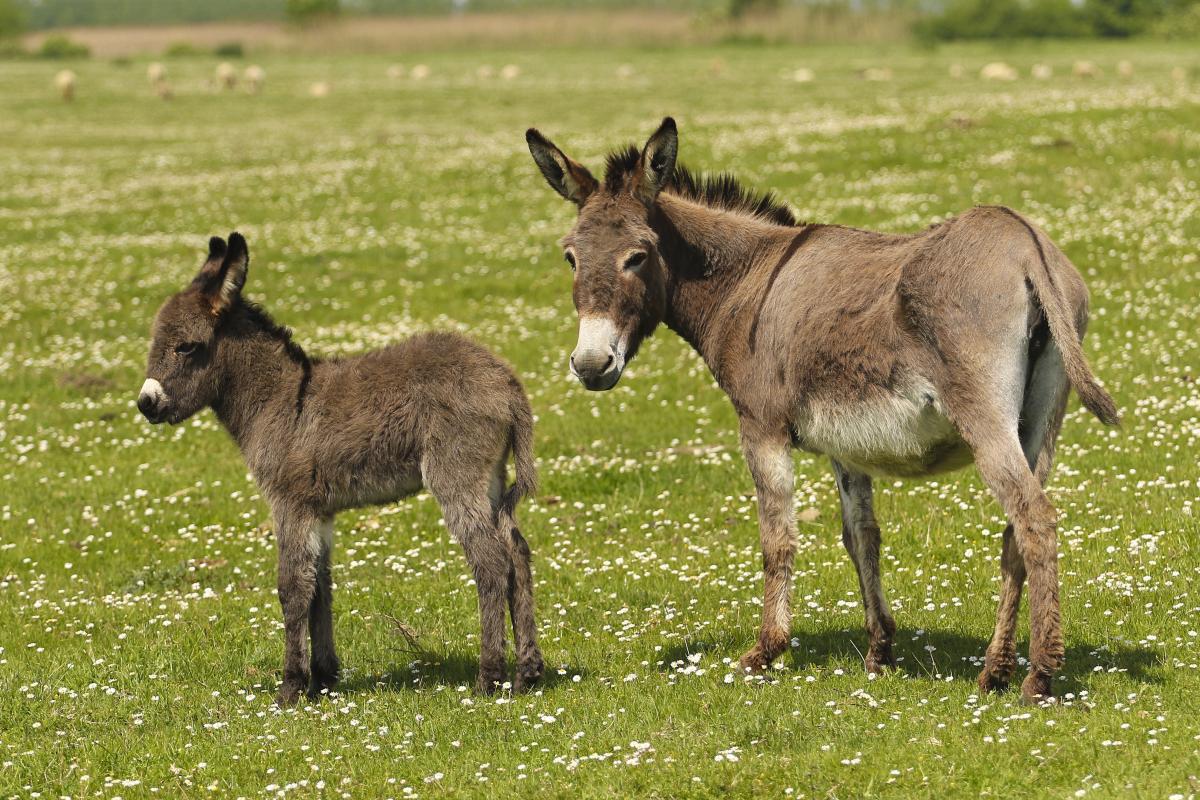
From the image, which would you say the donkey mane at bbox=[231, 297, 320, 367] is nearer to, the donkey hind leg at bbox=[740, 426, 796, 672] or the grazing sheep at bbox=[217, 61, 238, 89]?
the donkey hind leg at bbox=[740, 426, 796, 672]

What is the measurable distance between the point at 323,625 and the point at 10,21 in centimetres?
12137

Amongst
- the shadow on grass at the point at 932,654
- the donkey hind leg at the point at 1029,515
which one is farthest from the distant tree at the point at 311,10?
the donkey hind leg at the point at 1029,515

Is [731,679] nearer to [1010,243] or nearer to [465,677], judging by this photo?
[465,677]

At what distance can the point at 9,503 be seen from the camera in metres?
15.0

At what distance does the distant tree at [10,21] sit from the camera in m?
112

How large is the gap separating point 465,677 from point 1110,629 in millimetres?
4315

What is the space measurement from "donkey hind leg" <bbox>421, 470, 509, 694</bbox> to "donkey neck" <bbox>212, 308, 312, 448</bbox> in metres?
1.58

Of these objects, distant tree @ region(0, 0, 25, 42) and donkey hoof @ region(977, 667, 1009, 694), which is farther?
distant tree @ region(0, 0, 25, 42)

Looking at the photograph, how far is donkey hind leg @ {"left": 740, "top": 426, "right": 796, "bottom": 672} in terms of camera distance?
27.9 ft

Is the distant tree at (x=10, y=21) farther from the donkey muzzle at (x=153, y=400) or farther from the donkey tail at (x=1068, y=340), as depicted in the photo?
the donkey tail at (x=1068, y=340)

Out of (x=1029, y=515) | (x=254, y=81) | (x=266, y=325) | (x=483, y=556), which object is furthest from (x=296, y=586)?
(x=254, y=81)

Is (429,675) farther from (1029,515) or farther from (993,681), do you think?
(1029,515)

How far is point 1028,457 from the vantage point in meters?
7.80

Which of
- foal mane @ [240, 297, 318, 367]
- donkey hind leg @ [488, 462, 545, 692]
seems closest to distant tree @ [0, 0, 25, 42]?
foal mane @ [240, 297, 318, 367]
